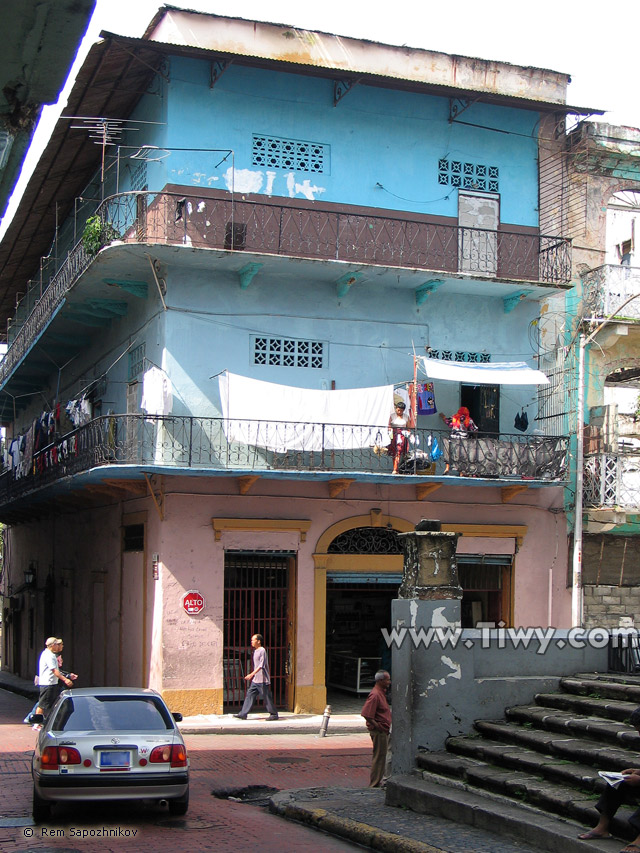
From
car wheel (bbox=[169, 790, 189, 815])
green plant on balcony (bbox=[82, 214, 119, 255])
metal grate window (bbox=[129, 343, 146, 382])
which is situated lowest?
car wheel (bbox=[169, 790, 189, 815])

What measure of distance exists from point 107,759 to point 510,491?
1275cm

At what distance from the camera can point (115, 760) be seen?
9719mm

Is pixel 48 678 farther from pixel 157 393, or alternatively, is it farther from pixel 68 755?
pixel 68 755

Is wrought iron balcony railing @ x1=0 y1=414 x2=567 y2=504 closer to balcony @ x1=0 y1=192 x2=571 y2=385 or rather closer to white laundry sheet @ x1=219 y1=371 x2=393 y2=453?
white laundry sheet @ x1=219 y1=371 x2=393 y2=453

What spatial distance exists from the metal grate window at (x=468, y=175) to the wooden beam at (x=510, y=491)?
6.33 m

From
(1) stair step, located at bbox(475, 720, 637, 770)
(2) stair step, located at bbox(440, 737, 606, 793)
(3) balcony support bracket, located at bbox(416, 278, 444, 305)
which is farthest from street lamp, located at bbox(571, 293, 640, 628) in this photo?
(2) stair step, located at bbox(440, 737, 606, 793)

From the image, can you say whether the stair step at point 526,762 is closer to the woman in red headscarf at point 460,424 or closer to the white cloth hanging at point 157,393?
the white cloth hanging at point 157,393

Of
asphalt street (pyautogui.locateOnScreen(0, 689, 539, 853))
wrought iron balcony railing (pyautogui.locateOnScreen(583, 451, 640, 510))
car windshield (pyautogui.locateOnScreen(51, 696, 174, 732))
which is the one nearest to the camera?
asphalt street (pyautogui.locateOnScreen(0, 689, 539, 853))

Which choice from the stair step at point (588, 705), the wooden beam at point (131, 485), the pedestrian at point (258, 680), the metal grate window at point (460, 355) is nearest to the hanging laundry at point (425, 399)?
the metal grate window at point (460, 355)

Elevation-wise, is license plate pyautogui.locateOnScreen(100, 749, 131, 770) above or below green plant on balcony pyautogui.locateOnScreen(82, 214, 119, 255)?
below

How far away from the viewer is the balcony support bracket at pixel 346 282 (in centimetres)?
1977

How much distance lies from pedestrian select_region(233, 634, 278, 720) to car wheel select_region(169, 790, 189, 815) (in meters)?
7.51

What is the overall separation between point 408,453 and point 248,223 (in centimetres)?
535

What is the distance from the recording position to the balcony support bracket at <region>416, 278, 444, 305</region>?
2044 cm
